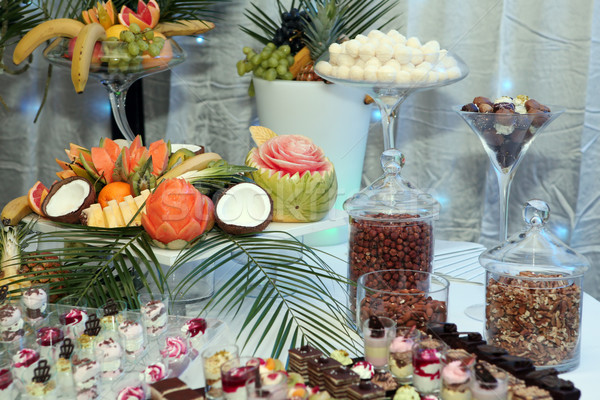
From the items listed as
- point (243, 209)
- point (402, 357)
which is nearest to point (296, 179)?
point (243, 209)

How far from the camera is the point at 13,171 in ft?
6.45

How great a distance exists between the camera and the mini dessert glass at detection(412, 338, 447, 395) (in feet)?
2.21

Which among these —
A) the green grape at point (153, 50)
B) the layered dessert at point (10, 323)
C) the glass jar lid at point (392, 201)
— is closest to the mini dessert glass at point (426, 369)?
the glass jar lid at point (392, 201)

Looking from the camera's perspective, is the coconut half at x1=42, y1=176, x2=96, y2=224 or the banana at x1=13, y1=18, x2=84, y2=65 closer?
the coconut half at x1=42, y1=176, x2=96, y2=224

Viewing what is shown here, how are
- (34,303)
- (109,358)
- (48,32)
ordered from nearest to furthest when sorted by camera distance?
1. (109,358)
2. (34,303)
3. (48,32)

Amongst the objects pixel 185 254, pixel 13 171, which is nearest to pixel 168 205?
pixel 185 254

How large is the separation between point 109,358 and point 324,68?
66 centimetres

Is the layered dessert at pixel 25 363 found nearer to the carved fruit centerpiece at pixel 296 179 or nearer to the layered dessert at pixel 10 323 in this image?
the layered dessert at pixel 10 323

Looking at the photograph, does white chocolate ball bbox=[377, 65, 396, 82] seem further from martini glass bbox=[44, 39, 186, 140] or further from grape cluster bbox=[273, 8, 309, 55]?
martini glass bbox=[44, 39, 186, 140]

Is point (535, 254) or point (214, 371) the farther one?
point (535, 254)

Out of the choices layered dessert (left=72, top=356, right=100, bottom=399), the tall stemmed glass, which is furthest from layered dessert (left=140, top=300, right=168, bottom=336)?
the tall stemmed glass

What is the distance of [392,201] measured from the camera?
921 millimetres

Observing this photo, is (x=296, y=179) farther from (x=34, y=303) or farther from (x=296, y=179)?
(x=34, y=303)

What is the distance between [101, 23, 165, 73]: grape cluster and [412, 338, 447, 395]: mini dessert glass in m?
0.89
